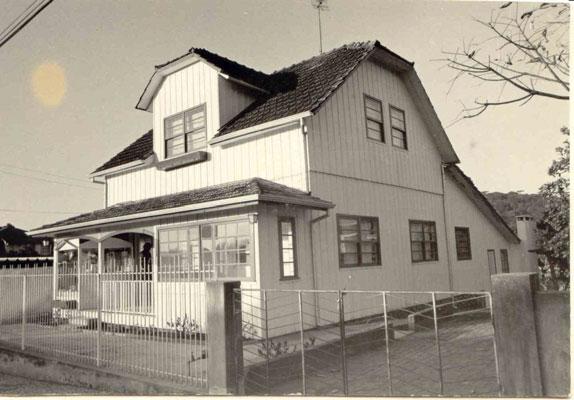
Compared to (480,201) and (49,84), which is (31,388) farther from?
(480,201)

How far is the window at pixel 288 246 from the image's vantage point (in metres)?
10.5

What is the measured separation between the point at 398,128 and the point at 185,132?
6218 mm

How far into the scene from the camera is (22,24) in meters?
8.61

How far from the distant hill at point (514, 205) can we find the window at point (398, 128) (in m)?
3.20

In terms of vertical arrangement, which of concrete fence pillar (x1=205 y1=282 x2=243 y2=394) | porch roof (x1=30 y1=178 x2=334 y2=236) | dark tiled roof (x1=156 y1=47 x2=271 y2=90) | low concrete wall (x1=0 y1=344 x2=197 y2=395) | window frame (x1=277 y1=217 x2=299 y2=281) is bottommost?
low concrete wall (x1=0 y1=344 x2=197 y2=395)

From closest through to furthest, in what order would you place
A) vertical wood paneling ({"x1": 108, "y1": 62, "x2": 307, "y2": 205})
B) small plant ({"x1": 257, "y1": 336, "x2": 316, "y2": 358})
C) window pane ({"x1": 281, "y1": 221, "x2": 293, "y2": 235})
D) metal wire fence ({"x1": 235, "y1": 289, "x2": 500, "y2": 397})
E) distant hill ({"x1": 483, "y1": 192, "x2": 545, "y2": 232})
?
metal wire fence ({"x1": 235, "y1": 289, "x2": 500, "y2": 397}), small plant ({"x1": 257, "y1": 336, "x2": 316, "y2": 358}), window pane ({"x1": 281, "y1": 221, "x2": 293, "y2": 235}), vertical wood paneling ({"x1": 108, "y1": 62, "x2": 307, "y2": 205}), distant hill ({"x1": 483, "y1": 192, "x2": 545, "y2": 232})

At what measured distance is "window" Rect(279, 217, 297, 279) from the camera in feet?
34.3

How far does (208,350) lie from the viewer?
6.62 meters

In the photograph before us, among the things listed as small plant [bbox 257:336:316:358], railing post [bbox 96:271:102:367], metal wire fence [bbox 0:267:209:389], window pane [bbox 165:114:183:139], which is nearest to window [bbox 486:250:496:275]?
small plant [bbox 257:336:316:358]

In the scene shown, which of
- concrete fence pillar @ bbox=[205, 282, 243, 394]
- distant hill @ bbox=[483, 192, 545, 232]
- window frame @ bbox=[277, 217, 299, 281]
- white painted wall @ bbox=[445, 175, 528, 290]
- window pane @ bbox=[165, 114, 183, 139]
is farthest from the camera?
white painted wall @ bbox=[445, 175, 528, 290]

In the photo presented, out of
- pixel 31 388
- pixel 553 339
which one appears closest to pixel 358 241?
pixel 553 339

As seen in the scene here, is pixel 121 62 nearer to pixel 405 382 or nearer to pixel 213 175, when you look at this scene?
pixel 213 175

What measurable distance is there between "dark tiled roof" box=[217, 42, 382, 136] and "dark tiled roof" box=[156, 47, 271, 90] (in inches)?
13.9

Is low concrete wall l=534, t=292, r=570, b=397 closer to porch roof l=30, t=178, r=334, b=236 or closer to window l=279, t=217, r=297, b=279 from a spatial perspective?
porch roof l=30, t=178, r=334, b=236
